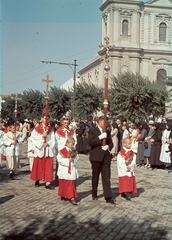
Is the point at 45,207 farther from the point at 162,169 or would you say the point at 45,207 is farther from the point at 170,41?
Result: the point at 170,41

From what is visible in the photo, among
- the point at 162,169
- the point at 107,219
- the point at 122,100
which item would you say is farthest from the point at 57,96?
the point at 107,219

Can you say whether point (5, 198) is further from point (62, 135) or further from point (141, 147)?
point (141, 147)

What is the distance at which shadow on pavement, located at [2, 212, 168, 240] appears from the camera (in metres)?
6.32

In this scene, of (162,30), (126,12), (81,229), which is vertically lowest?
(81,229)

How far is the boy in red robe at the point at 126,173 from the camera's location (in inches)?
366

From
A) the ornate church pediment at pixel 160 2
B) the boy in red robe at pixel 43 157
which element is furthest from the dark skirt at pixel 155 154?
the ornate church pediment at pixel 160 2

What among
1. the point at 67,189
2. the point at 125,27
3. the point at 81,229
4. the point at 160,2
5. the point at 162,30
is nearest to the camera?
the point at 81,229

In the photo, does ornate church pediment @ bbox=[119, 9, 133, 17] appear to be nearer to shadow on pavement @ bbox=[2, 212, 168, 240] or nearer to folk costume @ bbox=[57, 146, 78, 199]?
folk costume @ bbox=[57, 146, 78, 199]

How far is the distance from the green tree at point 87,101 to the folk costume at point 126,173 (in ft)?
112

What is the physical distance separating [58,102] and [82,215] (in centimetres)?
4151

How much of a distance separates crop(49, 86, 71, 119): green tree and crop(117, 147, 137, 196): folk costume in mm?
39432

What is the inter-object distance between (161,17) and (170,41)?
132 inches

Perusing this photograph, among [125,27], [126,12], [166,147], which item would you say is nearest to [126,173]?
[166,147]

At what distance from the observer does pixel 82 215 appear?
7.63 meters
